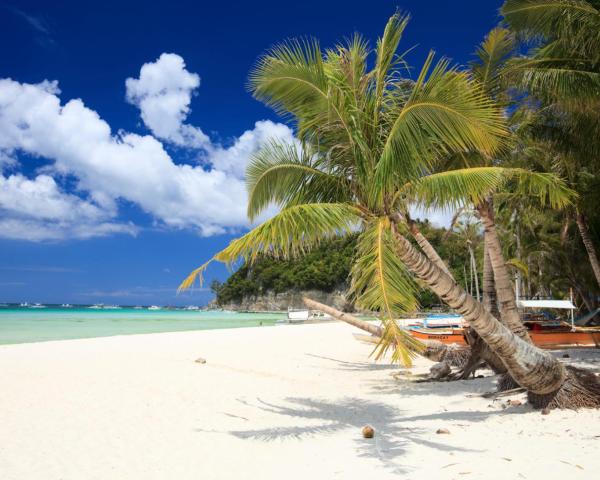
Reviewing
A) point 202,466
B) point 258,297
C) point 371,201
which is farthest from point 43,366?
point 258,297

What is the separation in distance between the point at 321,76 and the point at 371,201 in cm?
154

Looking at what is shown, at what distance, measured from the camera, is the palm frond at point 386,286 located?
14.4 feet

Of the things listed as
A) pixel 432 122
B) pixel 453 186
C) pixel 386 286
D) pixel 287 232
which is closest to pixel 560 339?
pixel 453 186

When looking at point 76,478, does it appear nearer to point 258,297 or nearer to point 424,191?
point 424,191

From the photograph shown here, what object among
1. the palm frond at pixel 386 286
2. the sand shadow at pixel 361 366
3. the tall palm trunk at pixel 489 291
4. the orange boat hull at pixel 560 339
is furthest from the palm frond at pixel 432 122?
the orange boat hull at pixel 560 339

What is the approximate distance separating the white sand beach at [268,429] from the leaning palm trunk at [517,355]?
34 cm

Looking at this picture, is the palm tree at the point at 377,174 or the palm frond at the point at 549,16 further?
the palm frond at the point at 549,16

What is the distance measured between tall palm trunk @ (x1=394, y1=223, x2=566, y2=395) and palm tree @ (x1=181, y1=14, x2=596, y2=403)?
1cm

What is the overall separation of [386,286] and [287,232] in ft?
3.72

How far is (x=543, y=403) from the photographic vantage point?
594cm

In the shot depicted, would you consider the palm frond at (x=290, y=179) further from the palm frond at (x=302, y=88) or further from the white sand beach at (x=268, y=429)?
the white sand beach at (x=268, y=429)

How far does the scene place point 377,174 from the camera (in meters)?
4.71

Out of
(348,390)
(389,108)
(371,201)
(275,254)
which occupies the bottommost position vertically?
(348,390)

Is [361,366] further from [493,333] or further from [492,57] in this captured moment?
[492,57]
